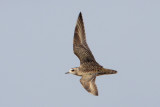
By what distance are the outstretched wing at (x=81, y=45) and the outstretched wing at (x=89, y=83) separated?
1609 mm

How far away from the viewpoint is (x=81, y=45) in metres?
27.6

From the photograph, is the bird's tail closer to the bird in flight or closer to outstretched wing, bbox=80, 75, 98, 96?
the bird in flight

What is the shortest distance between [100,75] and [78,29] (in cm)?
334

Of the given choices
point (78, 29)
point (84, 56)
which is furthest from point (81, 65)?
point (78, 29)

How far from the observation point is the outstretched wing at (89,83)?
24.6m

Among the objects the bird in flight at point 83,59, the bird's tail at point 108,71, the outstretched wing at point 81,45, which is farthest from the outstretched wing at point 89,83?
the outstretched wing at point 81,45

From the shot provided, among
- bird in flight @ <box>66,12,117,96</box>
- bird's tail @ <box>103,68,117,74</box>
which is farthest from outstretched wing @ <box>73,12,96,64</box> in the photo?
bird's tail @ <box>103,68,117,74</box>

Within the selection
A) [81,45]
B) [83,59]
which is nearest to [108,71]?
[83,59]

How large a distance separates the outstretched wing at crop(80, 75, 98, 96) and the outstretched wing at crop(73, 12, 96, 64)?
5.28 feet

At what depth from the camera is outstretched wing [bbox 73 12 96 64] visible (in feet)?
89.7

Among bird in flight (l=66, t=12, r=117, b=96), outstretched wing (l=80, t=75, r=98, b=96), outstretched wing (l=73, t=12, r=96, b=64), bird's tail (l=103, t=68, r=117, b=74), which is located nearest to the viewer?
outstretched wing (l=80, t=75, r=98, b=96)

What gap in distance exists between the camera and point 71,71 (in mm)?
27578

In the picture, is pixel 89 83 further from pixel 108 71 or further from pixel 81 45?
pixel 81 45

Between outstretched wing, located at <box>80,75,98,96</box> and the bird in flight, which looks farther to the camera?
the bird in flight
